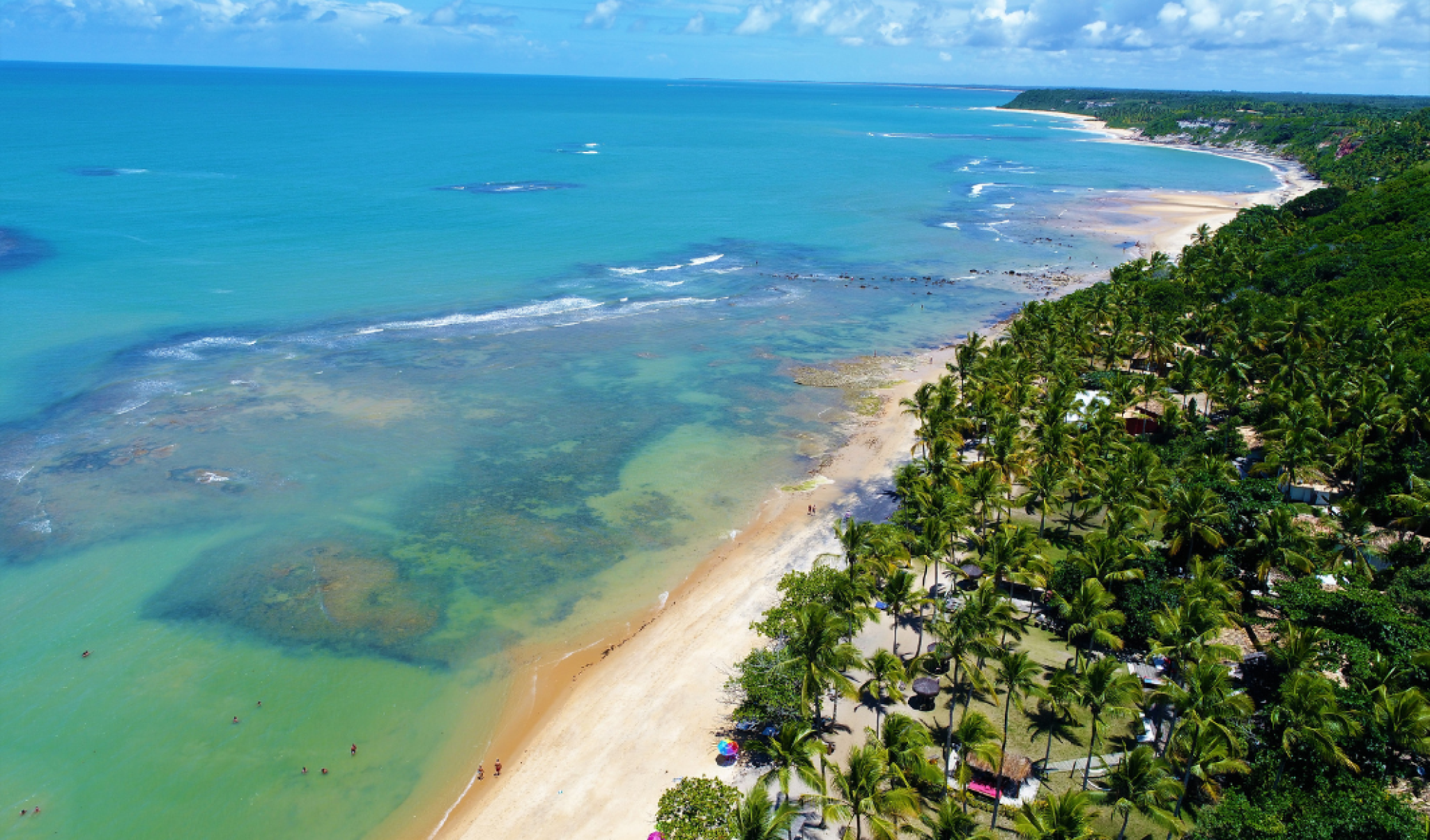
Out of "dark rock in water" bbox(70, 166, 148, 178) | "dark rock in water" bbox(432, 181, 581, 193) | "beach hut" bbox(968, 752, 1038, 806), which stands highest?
"dark rock in water" bbox(432, 181, 581, 193)

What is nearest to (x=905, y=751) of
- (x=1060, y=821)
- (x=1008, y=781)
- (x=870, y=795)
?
(x=870, y=795)

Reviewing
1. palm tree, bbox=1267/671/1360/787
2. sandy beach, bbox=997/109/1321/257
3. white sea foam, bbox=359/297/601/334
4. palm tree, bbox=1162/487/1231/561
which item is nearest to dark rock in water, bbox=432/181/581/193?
white sea foam, bbox=359/297/601/334

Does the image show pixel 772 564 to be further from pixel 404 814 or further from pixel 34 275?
pixel 34 275

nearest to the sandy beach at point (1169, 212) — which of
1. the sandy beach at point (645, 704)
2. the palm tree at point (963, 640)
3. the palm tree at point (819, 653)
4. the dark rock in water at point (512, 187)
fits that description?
the sandy beach at point (645, 704)

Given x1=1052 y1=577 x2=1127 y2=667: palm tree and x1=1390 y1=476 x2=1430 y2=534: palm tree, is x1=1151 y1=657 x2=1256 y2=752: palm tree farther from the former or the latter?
x1=1390 y1=476 x2=1430 y2=534: palm tree

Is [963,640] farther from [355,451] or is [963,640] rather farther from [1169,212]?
[1169,212]

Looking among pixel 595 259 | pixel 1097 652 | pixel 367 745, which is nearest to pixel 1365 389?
pixel 1097 652
